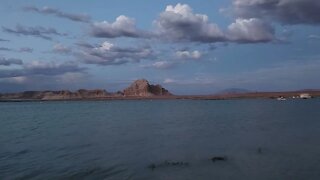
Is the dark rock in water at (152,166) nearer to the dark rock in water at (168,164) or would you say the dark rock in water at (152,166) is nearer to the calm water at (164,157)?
the dark rock in water at (168,164)

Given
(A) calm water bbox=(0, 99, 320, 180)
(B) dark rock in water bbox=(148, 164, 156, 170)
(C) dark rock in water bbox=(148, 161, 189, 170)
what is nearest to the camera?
(A) calm water bbox=(0, 99, 320, 180)

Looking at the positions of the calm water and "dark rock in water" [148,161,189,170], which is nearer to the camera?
the calm water

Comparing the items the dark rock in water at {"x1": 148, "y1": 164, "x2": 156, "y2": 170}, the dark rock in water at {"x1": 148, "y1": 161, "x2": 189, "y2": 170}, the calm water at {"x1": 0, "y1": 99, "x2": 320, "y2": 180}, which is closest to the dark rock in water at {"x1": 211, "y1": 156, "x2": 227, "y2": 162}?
the calm water at {"x1": 0, "y1": 99, "x2": 320, "y2": 180}

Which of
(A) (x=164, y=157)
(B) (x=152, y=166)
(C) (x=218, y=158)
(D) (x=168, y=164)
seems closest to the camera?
(B) (x=152, y=166)

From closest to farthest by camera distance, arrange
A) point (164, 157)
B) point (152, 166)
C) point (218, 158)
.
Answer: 1. point (152, 166)
2. point (218, 158)
3. point (164, 157)

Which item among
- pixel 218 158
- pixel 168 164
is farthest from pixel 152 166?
pixel 218 158

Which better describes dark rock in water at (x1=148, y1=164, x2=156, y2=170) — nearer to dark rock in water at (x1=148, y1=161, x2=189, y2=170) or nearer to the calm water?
dark rock in water at (x1=148, y1=161, x2=189, y2=170)

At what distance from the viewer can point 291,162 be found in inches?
976

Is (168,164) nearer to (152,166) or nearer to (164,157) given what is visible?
(152,166)

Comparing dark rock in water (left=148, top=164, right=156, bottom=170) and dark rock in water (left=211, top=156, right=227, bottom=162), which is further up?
dark rock in water (left=211, top=156, right=227, bottom=162)

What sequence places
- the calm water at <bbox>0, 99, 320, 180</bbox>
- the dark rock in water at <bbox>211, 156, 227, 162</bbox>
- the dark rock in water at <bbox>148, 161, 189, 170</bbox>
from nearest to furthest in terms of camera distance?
the calm water at <bbox>0, 99, 320, 180</bbox>, the dark rock in water at <bbox>148, 161, 189, 170</bbox>, the dark rock in water at <bbox>211, 156, 227, 162</bbox>

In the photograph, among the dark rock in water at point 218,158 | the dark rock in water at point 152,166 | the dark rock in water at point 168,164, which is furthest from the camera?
the dark rock in water at point 218,158

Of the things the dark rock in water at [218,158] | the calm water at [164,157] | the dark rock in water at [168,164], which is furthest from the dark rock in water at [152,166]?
the dark rock in water at [218,158]

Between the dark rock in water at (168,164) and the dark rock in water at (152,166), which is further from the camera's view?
the dark rock in water at (168,164)
